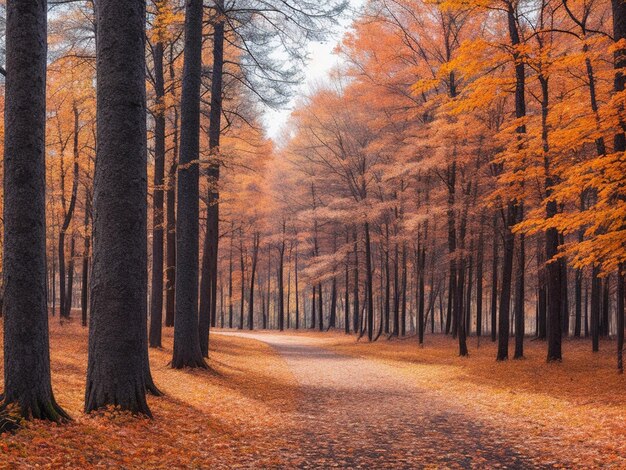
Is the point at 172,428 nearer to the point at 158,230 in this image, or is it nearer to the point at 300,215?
the point at 158,230

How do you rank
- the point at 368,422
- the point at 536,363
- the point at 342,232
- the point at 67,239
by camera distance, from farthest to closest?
the point at 342,232 → the point at 67,239 → the point at 536,363 → the point at 368,422

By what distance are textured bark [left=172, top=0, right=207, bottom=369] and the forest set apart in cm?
5

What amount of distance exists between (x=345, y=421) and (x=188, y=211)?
6.57 m

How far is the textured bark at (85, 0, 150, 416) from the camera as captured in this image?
22.2 ft

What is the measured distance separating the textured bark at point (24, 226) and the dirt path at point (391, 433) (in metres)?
3.01

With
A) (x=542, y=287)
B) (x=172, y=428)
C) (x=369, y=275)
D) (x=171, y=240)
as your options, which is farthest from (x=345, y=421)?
(x=542, y=287)

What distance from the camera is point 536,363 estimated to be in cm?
1514

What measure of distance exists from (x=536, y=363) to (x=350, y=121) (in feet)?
44.7

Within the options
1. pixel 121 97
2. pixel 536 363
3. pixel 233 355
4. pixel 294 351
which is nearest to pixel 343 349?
pixel 294 351

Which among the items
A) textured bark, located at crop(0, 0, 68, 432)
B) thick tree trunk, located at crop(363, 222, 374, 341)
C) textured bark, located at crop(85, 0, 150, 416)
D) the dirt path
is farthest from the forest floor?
thick tree trunk, located at crop(363, 222, 374, 341)

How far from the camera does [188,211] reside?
1239 centimetres

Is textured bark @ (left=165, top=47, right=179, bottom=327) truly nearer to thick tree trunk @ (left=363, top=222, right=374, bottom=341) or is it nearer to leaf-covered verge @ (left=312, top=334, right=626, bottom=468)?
thick tree trunk @ (left=363, top=222, right=374, bottom=341)

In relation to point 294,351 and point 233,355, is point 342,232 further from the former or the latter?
point 233,355

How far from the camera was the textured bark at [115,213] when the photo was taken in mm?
6781
